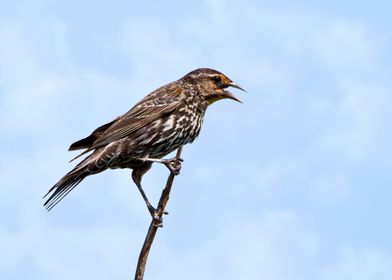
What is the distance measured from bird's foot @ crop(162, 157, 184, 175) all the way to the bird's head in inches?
63.9

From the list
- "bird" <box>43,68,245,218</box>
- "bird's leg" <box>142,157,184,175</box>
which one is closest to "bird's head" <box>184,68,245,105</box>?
"bird" <box>43,68,245,218</box>

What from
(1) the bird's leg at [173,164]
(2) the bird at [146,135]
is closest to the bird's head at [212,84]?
(2) the bird at [146,135]

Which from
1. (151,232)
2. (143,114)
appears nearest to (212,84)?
(143,114)

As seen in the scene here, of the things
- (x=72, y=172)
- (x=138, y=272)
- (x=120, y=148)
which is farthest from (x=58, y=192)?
(x=138, y=272)

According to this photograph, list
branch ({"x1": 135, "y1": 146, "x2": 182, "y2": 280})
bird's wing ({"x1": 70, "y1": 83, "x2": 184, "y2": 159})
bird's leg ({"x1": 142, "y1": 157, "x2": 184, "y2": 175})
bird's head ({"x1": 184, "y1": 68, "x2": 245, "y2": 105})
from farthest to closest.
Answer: bird's head ({"x1": 184, "y1": 68, "x2": 245, "y2": 105})
bird's wing ({"x1": 70, "y1": 83, "x2": 184, "y2": 159})
bird's leg ({"x1": 142, "y1": 157, "x2": 184, "y2": 175})
branch ({"x1": 135, "y1": 146, "x2": 182, "y2": 280})

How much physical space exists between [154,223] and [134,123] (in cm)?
173

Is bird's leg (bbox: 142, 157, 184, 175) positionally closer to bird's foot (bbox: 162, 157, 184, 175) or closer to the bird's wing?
bird's foot (bbox: 162, 157, 184, 175)

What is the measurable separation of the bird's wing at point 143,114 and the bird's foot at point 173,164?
0.82 meters

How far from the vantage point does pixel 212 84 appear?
12.0 meters

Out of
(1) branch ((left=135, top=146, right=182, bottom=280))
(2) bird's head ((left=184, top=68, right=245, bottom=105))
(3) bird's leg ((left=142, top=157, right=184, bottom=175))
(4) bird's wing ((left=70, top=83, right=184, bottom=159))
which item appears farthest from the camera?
(2) bird's head ((left=184, top=68, right=245, bottom=105))

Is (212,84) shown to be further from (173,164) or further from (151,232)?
(151,232)

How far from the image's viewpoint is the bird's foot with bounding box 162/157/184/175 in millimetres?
10305

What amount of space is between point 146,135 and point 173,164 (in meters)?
0.91

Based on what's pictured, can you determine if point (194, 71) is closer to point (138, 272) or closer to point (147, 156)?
point (147, 156)
